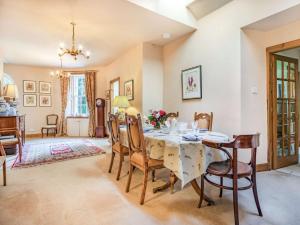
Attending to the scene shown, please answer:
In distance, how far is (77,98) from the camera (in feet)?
24.0

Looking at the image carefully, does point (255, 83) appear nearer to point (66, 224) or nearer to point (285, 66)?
→ point (285, 66)

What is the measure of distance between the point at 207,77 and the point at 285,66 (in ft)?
4.52

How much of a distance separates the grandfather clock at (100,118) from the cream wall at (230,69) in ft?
12.5

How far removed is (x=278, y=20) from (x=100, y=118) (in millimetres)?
5553

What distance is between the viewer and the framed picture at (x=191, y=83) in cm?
372

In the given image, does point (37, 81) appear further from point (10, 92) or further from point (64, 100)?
point (10, 92)

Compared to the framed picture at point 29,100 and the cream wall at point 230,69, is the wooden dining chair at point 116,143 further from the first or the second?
the framed picture at point 29,100

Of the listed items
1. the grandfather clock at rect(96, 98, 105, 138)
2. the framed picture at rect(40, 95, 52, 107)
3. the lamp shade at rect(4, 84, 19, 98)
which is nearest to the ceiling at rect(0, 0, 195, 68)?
the lamp shade at rect(4, 84, 19, 98)

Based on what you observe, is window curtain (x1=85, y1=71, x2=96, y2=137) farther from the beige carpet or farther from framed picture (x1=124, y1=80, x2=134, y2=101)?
the beige carpet

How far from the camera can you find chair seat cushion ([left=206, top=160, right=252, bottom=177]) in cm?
167

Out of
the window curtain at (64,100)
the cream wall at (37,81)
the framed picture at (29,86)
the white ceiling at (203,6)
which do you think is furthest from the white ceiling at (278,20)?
the framed picture at (29,86)

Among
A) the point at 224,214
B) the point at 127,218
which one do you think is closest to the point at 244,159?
the point at 224,214

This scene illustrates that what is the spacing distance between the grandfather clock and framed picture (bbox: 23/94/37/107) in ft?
7.98

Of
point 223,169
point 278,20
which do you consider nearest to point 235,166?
point 223,169
